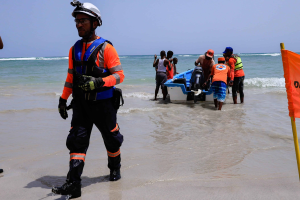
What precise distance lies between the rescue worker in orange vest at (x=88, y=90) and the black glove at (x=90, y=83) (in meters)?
0.01

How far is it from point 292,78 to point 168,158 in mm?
2052

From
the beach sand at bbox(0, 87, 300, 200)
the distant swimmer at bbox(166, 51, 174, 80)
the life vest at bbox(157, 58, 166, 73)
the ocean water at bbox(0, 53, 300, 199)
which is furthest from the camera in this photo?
the distant swimmer at bbox(166, 51, 174, 80)

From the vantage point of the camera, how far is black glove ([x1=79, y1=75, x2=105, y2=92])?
9.20 feet

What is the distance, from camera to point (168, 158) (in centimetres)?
423

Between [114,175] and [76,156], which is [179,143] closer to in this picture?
[114,175]

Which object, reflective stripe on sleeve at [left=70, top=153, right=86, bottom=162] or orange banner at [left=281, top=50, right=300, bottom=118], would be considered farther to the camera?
reflective stripe on sleeve at [left=70, top=153, right=86, bottom=162]

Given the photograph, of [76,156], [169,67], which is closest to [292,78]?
[76,156]

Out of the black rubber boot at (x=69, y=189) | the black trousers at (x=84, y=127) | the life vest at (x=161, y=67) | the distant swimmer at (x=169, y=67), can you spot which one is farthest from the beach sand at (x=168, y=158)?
the distant swimmer at (x=169, y=67)

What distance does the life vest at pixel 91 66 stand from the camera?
9.66 feet

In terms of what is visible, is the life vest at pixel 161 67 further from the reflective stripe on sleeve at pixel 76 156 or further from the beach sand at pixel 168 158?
A: the reflective stripe on sleeve at pixel 76 156

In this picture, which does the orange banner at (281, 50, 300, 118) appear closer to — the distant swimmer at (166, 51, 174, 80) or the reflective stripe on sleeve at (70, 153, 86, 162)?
the reflective stripe on sleeve at (70, 153, 86, 162)

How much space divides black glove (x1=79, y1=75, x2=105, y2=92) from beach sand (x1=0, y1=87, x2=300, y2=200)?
3.56ft

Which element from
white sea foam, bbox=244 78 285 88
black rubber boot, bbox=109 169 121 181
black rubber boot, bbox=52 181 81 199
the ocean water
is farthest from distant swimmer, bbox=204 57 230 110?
white sea foam, bbox=244 78 285 88

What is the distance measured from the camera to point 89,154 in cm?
439
